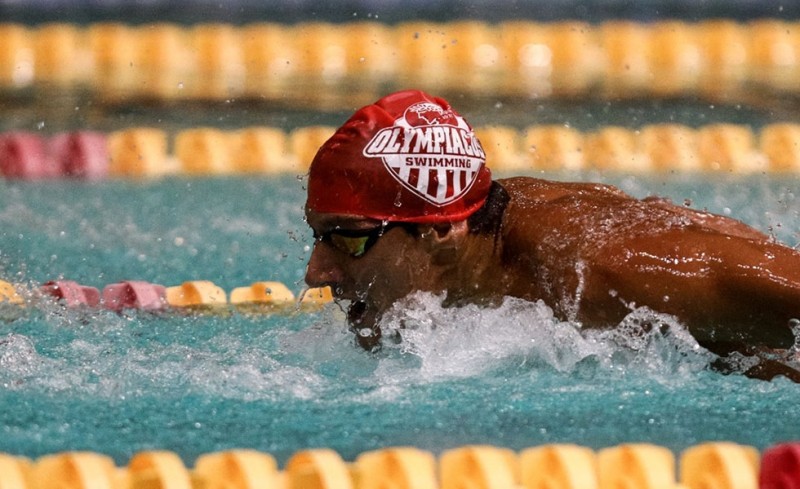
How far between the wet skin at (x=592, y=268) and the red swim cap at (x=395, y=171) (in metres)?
0.04

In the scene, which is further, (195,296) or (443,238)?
(195,296)

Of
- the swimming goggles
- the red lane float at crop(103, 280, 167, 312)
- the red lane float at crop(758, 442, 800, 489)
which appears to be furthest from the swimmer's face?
the red lane float at crop(103, 280, 167, 312)

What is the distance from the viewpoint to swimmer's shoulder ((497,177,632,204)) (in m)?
2.57

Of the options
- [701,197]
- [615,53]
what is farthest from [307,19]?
[701,197]

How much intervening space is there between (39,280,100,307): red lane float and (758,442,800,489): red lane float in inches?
76.2

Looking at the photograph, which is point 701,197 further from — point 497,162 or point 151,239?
point 151,239

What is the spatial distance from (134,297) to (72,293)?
166mm

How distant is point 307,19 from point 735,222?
500 centimetres

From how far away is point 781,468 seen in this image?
2070mm

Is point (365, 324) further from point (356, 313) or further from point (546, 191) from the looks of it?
point (546, 191)

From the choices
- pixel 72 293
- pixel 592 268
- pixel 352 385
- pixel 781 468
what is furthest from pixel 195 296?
pixel 781 468

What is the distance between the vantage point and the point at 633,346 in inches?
97.3

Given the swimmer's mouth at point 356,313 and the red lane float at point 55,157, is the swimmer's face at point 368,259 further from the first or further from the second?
the red lane float at point 55,157

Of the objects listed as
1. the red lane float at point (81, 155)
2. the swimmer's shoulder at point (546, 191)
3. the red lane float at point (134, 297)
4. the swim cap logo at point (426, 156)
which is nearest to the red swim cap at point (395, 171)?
the swim cap logo at point (426, 156)
